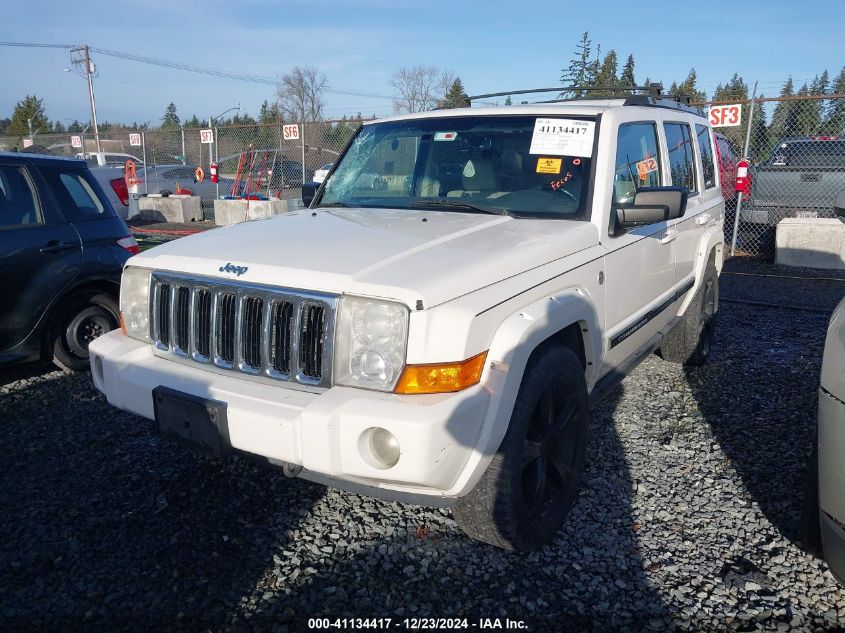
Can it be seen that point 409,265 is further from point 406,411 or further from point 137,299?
point 137,299

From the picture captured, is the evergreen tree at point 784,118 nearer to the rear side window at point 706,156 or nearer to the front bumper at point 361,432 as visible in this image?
the rear side window at point 706,156

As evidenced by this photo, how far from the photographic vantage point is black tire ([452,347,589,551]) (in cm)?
254

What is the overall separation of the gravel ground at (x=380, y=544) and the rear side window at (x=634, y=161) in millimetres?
1497

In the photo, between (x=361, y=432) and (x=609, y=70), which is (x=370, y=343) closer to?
(x=361, y=432)

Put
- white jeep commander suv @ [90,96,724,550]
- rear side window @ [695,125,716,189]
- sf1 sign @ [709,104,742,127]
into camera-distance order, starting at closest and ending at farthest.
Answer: white jeep commander suv @ [90,96,724,550], rear side window @ [695,125,716,189], sf1 sign @ [709,104,742,127]

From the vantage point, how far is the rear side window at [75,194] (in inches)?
196

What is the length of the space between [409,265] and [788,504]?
2.31 m

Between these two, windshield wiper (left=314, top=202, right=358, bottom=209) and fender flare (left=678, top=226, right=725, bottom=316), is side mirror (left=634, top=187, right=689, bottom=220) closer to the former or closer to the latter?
windshield wiper (left=314, top=202, right=358, bottom=209)

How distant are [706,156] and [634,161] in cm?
189

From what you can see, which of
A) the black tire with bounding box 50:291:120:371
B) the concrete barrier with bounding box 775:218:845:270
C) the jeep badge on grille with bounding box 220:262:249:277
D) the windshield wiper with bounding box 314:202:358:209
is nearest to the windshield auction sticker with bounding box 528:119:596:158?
the windshield wiper with bounding box 314:202:358:209

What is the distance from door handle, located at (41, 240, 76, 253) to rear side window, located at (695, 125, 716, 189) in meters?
4.87

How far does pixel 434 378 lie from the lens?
2.30 m

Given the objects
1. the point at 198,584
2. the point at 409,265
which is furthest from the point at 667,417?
the point at 198,584

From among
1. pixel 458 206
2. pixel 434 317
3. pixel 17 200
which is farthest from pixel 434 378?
pixel 17 200
